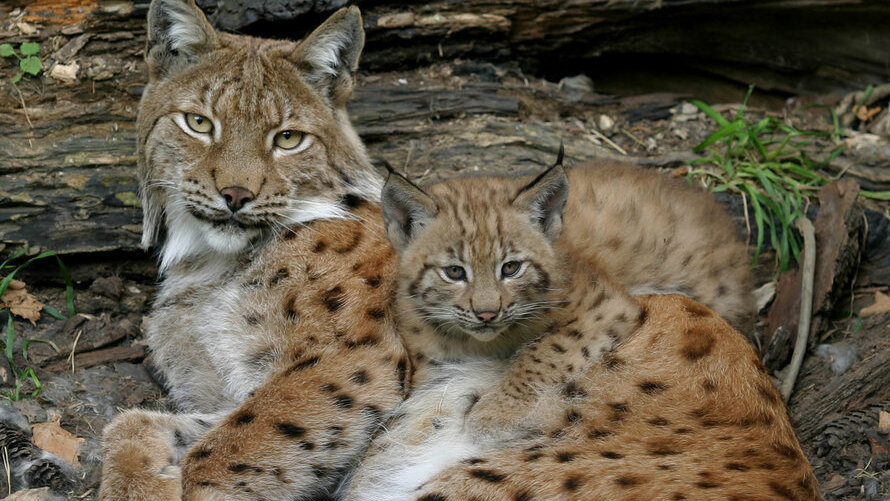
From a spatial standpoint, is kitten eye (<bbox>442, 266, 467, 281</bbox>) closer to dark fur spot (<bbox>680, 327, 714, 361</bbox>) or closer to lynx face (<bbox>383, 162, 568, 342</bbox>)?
lynx face (<bbox>383, 162, 568, 342</bbox>)

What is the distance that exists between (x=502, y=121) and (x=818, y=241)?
2.48m

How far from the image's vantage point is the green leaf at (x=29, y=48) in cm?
639

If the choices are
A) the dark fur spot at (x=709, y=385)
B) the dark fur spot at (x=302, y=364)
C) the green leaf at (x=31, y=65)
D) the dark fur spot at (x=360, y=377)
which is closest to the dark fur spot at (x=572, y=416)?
the dark fur spot at (x=709, y=385)

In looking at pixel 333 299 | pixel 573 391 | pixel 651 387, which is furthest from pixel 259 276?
pixel 651 387

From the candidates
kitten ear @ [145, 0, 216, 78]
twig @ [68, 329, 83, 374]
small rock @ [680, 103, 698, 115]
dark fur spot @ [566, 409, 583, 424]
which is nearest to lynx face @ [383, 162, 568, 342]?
dark fur spot @ [566, 409, 583, 424]

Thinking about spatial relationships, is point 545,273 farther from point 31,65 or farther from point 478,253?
point 31,65

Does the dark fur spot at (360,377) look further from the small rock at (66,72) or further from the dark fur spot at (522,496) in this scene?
the small rock at (66,72)

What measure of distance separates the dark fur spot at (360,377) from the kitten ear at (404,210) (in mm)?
653

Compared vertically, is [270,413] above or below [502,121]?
below

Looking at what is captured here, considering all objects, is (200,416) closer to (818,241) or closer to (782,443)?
(782,443)

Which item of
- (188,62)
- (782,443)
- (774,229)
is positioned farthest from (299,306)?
(774,229)

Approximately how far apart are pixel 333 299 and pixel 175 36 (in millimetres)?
1714

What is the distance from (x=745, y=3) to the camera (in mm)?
7332

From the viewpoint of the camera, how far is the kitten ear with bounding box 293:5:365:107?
5078mm
